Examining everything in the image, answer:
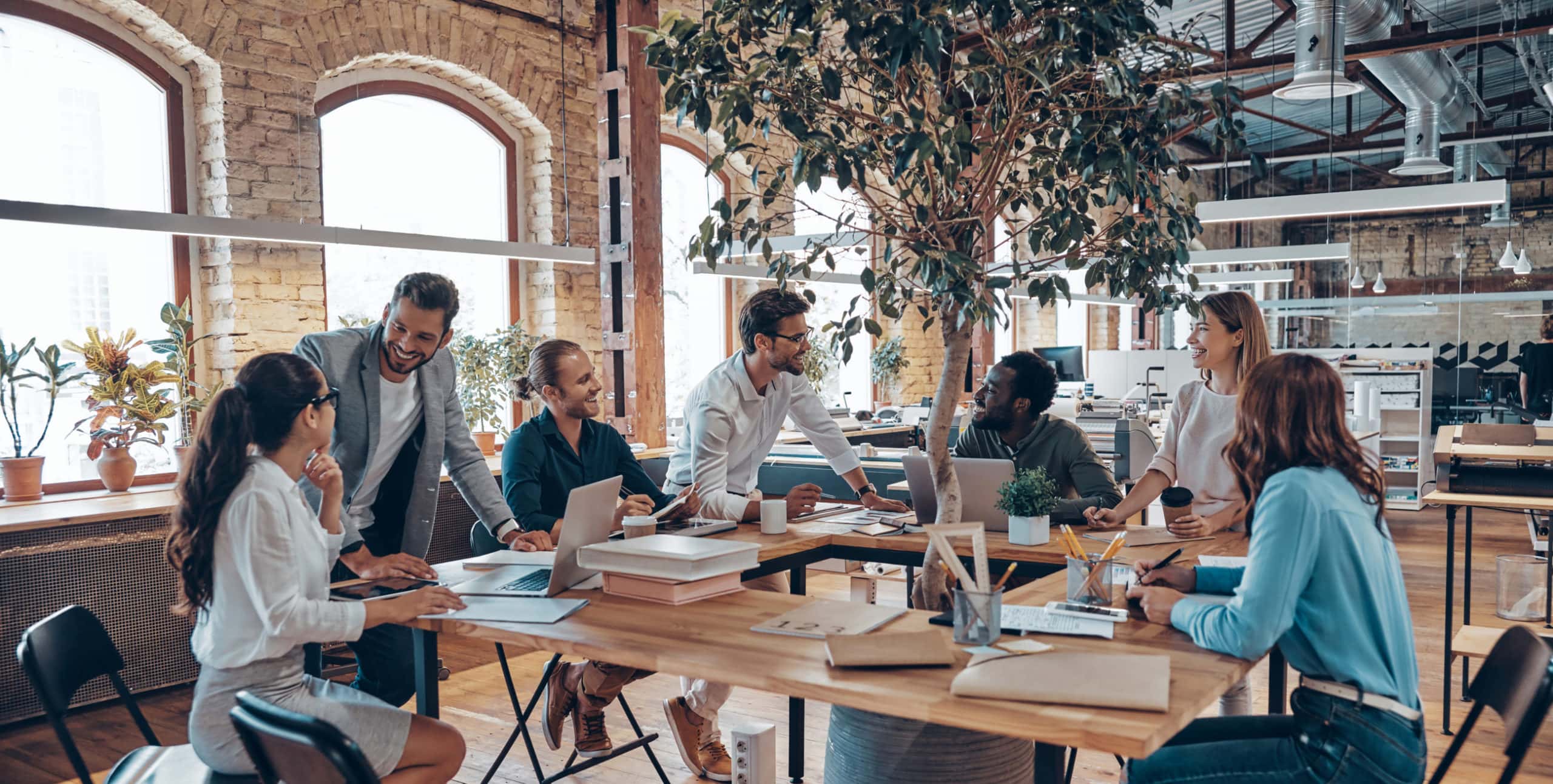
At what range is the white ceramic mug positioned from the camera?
3.14 metres

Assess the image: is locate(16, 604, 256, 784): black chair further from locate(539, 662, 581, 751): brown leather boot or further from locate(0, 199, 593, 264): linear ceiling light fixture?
locate(0, 199, 593, 264): linear ceiling light fixture

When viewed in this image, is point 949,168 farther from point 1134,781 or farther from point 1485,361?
point 1485,361

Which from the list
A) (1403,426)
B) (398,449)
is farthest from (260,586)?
(1403,426)

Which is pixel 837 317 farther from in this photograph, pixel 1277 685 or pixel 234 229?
pixel 1277 685

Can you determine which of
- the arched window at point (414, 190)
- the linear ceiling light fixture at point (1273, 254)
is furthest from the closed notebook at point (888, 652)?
the linear ceiling light fixture at point (1273, 254)

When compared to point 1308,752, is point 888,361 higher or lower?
higher

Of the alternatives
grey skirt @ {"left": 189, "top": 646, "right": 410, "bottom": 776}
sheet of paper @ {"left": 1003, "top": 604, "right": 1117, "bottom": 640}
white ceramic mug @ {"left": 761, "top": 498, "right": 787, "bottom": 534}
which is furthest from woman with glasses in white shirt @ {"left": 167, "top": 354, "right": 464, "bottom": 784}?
A: white ceramic mug @ {"left": 761, "top": 498, "right": 787, "bottom": 534}

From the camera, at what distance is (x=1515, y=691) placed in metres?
1.81

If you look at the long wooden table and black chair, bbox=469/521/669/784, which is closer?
the long wooden table

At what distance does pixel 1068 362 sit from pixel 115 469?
8602mm

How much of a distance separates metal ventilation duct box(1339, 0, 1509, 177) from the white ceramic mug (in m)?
7.27

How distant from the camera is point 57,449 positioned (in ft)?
17.0

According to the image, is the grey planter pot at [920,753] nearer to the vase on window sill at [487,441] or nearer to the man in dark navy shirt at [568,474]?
the man in dark navy shirt at [568,474]

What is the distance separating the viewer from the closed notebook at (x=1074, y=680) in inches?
63.5
